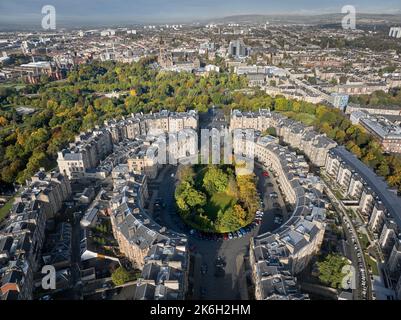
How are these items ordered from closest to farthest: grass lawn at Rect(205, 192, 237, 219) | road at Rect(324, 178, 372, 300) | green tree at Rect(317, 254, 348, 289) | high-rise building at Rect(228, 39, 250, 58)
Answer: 1. green tree at Rect(317, 254, 348, 289)
2. road at Rect(324, 178, 372, 300)
3. grass lawn at Rect(205, 192, 237, 219)
4. high-rise building at Rect(228, 39, 250, 58)

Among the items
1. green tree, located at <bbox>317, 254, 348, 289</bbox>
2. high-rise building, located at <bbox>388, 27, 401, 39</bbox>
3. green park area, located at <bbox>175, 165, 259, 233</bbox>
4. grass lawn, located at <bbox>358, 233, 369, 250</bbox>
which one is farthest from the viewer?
high-rise building, located at <bbox>388, 27, 401, 39</bbox>

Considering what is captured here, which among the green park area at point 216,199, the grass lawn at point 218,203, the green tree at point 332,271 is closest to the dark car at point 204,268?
the green park area at point 216,199

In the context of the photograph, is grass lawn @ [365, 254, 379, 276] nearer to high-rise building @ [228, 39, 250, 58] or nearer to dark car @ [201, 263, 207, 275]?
dark car @ [201, 263, 207, 275]

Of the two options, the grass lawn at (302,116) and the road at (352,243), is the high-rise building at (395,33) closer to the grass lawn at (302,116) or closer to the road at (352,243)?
the grass lawn at (302,116)

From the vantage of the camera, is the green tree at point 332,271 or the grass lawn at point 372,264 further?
the grass lawn at point 372,264

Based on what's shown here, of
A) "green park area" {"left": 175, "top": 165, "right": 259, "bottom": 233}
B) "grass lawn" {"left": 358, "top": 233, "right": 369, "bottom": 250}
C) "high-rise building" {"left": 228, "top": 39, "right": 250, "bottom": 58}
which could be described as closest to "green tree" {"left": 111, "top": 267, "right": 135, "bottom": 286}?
"green park area" {"left": 175, "top": 165, "right": 259, "bottom": 233}

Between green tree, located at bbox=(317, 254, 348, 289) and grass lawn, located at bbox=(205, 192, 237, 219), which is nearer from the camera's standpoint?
green tree, located at bbox=(317, 254, 348, 289)

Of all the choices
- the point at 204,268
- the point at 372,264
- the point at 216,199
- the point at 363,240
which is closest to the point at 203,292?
the point at 204,268
